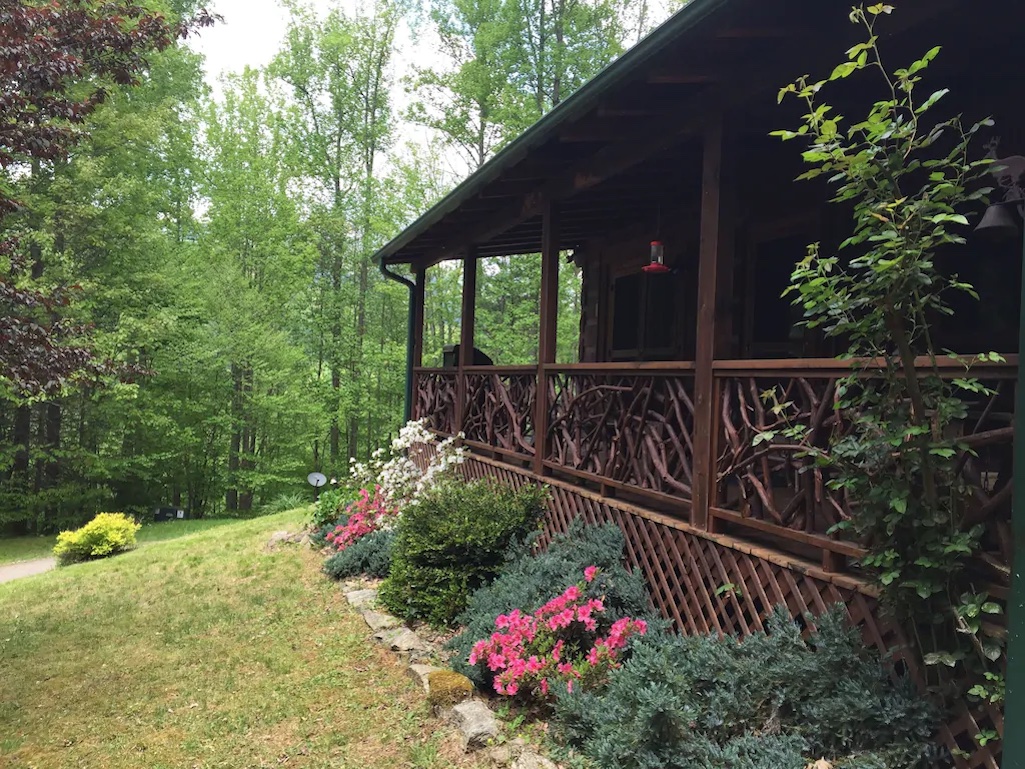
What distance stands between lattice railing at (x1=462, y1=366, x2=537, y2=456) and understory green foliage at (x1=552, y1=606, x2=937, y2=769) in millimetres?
3192

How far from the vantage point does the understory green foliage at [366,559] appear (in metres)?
6.57

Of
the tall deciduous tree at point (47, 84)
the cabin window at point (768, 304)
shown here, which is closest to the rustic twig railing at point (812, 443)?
the cabin window at point (768, 304)

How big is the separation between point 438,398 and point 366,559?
2.83 m

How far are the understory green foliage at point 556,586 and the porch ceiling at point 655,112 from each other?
2.66m

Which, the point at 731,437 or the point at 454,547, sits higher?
the point at 731,437

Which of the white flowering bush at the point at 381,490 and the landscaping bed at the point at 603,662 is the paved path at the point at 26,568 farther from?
the landscaping bed at the point at 603,662

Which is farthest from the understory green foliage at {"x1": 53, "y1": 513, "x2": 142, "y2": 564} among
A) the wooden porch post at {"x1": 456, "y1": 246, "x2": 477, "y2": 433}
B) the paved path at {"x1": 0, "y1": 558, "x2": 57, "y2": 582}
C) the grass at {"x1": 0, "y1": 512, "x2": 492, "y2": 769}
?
the wooden porch post at {"x1": 456, "y1": 246, "x2": 477, "y2": 433}

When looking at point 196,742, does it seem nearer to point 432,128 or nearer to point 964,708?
point 964,708

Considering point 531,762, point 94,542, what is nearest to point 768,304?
point 531,762

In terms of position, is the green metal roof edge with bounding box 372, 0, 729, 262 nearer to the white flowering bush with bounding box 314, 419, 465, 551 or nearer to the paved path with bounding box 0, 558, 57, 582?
the white flowering bush with bounding box 314, 419, 465, 551

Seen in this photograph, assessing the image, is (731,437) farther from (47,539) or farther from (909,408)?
(47,539)

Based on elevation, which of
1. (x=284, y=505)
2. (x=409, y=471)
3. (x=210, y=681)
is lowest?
(x=284, y=505)

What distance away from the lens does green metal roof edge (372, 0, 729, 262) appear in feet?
10.2

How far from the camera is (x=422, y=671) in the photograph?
14.0ft
